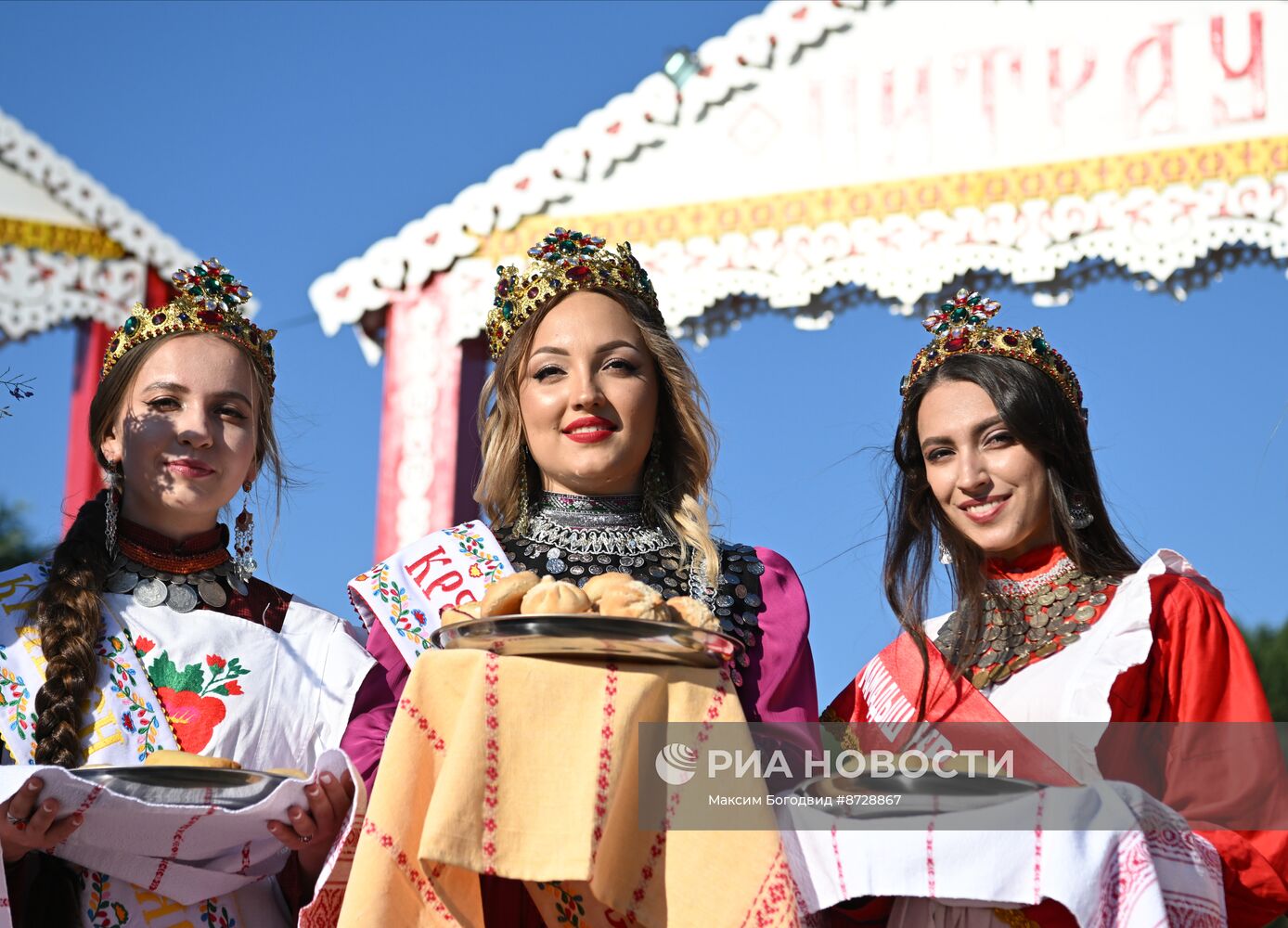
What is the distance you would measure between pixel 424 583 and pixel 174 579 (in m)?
0.51

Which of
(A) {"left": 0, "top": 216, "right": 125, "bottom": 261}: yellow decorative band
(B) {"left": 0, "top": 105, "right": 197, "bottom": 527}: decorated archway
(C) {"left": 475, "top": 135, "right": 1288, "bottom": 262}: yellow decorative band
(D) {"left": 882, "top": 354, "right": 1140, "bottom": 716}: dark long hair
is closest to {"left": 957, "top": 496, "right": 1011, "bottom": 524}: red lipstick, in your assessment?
(D) {"left": 882, "top": 354, "right": 1140, "bottom": 716}: dark long hair

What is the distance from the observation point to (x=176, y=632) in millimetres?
3109

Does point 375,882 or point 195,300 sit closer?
point 375,882

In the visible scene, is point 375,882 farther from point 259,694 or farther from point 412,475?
point 412,475

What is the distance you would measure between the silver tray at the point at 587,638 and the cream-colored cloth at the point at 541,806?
0.9 inches

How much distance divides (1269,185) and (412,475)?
3.38m

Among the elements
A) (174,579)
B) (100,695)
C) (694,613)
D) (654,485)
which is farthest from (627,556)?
(100,695)

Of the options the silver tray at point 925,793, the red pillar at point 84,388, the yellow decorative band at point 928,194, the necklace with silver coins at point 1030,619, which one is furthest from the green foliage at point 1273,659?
the silver tray at point 925,793

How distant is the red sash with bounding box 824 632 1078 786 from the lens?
2.99 m

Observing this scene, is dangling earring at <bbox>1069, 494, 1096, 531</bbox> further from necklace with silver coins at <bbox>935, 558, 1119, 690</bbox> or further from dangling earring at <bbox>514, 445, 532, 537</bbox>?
dangling earring at <bbox>514, 445, 532, 537</bbox>

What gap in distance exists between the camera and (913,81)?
631cm

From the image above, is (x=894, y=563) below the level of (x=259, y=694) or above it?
above

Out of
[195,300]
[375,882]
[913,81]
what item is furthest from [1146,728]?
[913,81]

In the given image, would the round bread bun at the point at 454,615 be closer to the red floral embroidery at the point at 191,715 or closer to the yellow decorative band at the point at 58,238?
the red floral embroidery at the point at 191,715
